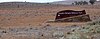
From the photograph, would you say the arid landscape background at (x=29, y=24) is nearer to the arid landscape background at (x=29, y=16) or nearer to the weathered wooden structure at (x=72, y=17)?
the arid landscape background at (x=29, y=16)

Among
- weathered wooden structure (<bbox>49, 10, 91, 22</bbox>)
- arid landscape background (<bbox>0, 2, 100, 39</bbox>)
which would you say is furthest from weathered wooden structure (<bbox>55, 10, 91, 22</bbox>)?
arid landscape background (<bbox>0, 2, 100, 39</bbox>)

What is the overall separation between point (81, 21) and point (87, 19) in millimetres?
762

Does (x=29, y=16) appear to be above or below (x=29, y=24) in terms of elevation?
below

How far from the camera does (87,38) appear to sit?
51.4 feet

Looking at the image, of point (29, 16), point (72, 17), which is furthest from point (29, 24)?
point (29, 16)

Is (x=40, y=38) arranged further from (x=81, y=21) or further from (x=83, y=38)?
(x=81, y=21)

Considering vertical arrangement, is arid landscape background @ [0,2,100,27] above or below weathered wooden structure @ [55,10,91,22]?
below

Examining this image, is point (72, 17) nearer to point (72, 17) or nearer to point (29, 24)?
point (72, 17)

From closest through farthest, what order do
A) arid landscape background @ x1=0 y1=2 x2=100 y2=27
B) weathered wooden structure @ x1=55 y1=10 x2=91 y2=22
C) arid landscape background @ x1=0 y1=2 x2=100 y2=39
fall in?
arid landscape background @ x1=0 y1=2 x2=100 y2=39 < weathered wooden structure @ x1=55 y1=10 x2=91 y2=22 < arid landscape background @ x1=0 y1=2 x2=100 y2=27

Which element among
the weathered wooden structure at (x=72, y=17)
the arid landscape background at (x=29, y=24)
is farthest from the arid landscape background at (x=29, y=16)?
the weathered wooden structure at (x=72, y=17)

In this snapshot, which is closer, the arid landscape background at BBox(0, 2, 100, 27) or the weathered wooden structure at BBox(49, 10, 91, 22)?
the weathered wooden structure at BBox(49, 10, 91, 22)

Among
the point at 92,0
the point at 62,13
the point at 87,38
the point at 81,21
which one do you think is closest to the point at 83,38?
the point at 87,38

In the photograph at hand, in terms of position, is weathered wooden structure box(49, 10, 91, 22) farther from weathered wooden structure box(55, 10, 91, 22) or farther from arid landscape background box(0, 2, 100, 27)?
arid landscape background box(0, 2, 100, 27)

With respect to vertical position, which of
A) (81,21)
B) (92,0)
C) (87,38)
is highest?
(87,38)
